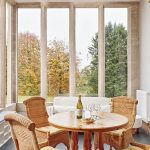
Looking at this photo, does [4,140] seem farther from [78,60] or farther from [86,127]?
[78,60]

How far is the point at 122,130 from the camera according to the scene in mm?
4059

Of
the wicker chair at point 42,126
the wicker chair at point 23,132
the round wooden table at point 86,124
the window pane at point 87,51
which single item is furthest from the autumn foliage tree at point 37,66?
the wicker chair at point 23,132

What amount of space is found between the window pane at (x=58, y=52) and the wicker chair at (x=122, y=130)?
2714 millimetres

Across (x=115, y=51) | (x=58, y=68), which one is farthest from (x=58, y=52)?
(x=115, y=51)

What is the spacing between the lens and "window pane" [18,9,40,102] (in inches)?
279

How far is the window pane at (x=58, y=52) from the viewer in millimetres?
7078

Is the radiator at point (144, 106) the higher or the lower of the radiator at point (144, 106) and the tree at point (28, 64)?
the lower

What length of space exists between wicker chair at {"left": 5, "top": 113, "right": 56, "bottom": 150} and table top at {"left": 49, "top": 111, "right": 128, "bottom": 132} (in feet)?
2.21

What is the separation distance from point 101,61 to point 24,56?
2.11 m

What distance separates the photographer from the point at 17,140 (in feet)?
8.63

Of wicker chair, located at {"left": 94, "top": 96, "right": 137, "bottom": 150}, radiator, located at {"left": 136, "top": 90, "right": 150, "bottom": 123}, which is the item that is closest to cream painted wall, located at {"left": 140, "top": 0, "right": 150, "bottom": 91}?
radiator, located at {"left": 136, "top": 90, "right": 150, "bottom": 123}

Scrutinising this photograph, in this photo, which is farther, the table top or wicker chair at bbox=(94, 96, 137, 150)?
wicker chair at bbox=(94, 96, 137, 150)

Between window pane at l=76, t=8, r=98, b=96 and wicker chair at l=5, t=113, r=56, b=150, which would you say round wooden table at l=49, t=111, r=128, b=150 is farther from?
window pane at l=76, t=8, r=98, b=96

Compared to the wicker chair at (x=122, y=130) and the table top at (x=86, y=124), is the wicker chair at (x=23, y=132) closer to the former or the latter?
the table top at (x=86, y=124)
